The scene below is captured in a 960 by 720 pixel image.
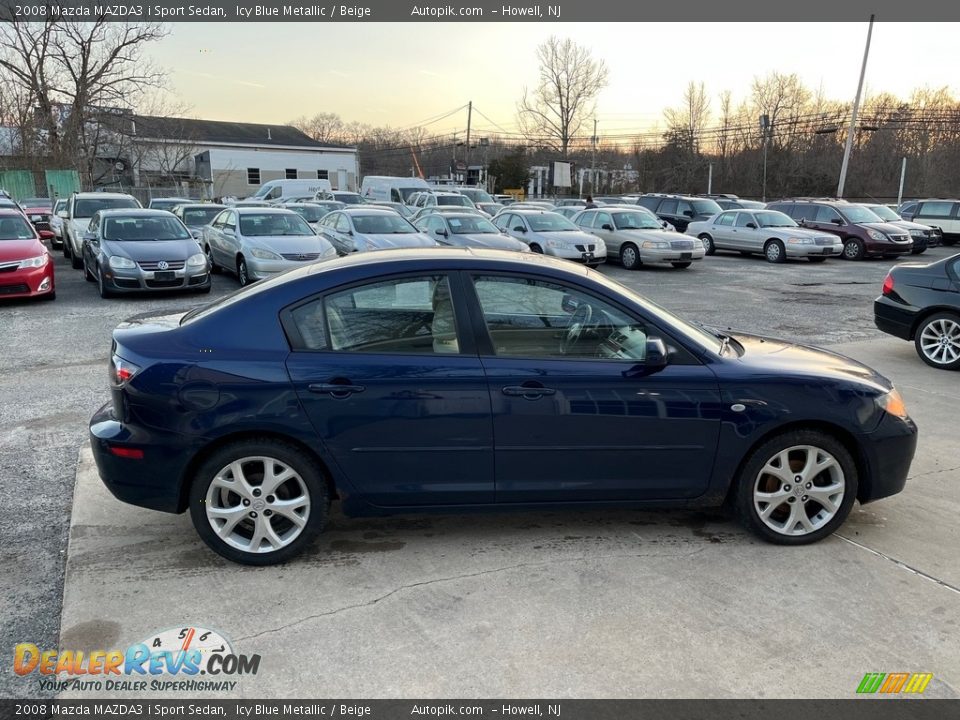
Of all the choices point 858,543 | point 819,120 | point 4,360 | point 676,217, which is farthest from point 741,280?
point 819,120

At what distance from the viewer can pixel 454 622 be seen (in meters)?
3.13

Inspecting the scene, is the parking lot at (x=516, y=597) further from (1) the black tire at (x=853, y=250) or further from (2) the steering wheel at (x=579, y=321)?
(1) the black tire at (x=853, y=250)

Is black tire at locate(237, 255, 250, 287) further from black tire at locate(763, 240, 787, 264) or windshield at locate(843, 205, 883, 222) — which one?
windshield at locate(843, 205, 883, 222)

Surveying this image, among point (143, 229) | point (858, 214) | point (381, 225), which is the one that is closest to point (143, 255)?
point (143, 229)

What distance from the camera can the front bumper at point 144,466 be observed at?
3.45 m

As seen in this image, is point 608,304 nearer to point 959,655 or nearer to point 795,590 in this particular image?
point 795,590

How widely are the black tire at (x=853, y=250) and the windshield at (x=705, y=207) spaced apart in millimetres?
4198

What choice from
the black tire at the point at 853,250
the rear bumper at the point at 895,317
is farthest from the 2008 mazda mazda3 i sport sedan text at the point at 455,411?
the black tire at the point at 853,250

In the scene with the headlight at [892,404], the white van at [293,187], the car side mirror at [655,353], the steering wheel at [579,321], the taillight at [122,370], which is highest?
the white van at [293,187]

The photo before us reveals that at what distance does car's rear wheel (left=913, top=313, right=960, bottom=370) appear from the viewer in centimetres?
782

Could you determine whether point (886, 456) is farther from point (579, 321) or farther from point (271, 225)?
point (271, 225)

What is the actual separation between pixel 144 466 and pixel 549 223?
15251 millimetres

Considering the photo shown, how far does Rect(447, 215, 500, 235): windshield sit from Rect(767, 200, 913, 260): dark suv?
37.2 ft
